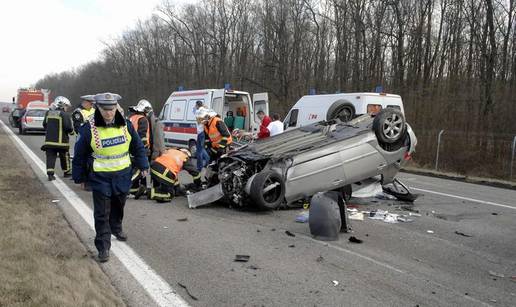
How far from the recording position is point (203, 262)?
478 cm

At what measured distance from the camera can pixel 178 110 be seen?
16.4 meters

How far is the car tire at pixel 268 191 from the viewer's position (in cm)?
691

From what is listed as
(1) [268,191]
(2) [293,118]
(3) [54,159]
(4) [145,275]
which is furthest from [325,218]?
(2) [293,118]

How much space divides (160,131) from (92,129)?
157 inches

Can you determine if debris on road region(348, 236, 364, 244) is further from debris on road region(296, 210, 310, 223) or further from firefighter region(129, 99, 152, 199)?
firefighter region(129, 99, 152, 199)

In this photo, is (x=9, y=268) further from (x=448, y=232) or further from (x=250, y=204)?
(x=448, y=232)

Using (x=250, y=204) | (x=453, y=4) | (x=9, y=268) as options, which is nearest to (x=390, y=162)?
(x=250, y=204)

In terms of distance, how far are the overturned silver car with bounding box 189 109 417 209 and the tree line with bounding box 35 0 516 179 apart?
9249 mm

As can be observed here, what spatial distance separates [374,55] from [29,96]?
26.4 metres

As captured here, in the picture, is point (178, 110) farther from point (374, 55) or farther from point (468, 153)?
point (374, 55)

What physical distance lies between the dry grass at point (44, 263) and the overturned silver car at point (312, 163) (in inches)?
92.7

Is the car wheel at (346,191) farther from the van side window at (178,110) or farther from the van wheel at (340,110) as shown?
the van side window at (178,110)

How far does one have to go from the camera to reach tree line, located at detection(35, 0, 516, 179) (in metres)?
18.3

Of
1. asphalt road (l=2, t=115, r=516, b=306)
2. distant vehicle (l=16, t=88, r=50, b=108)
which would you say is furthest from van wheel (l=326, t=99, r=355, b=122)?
distant vehicle (l=16, t=88, r=50, b=108)
